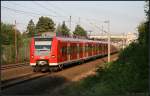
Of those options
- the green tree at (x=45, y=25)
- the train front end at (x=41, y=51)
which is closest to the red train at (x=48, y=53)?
the train front end at (x=41, y=51)

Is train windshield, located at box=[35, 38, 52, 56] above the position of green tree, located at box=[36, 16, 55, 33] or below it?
below

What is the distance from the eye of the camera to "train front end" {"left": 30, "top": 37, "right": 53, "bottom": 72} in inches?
1164

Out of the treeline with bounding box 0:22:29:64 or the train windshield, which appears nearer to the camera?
the train windshield

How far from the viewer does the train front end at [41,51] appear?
29562mm

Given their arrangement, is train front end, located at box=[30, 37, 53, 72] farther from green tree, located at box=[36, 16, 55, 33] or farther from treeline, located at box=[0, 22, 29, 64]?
green tree, located at box=[36, 16, 55, 33]

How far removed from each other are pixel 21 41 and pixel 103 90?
45633 mm

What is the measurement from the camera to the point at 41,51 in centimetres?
2967

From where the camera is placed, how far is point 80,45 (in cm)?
4025

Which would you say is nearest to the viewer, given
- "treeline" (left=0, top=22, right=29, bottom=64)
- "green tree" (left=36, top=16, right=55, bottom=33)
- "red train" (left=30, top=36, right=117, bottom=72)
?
"red train" (left=30, top=36, right=117, bottom=72)

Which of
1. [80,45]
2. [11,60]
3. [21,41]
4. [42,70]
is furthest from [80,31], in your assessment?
[42,70]

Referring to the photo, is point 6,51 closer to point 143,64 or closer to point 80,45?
point 80,45

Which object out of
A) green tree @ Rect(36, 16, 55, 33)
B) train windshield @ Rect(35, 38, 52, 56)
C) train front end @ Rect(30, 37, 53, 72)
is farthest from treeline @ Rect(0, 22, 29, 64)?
green tree @ Rect(36, 16, 55, 33)

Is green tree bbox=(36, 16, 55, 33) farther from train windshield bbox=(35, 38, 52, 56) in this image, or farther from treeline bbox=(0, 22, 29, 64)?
train windshield bbox=(35, 38, 52, 56)

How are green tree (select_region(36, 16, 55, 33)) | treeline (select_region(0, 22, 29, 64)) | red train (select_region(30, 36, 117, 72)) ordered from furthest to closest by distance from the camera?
green tree (select_region(36, 16, 55, 33)) < treeline (select_region(0, 22, 29, 64)) < red train (select_region(30, 36, 117, 72))
